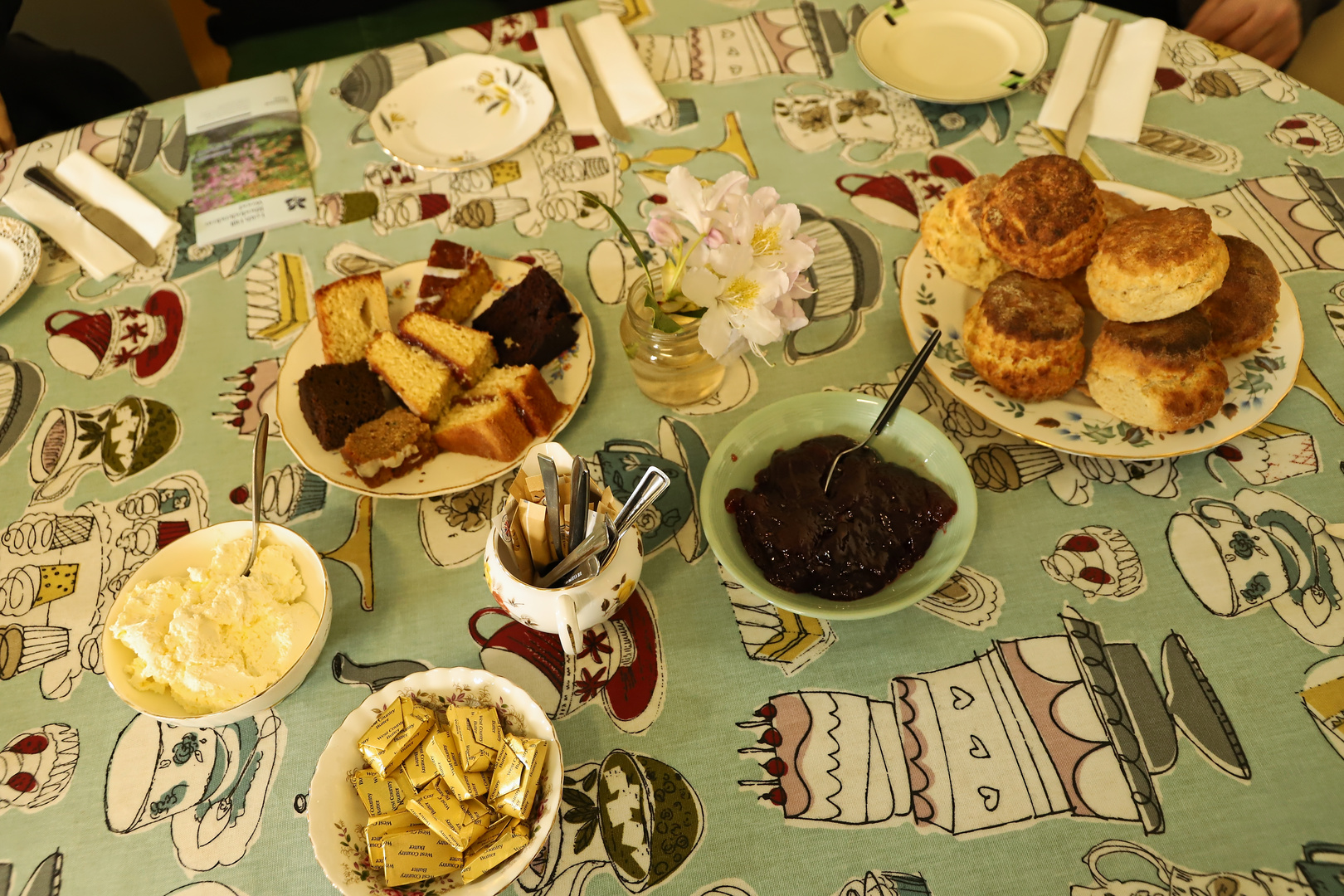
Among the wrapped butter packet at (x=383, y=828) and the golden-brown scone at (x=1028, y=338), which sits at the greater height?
the golden-brown scone at (x=1028, y=338)

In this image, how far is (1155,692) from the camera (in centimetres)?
113

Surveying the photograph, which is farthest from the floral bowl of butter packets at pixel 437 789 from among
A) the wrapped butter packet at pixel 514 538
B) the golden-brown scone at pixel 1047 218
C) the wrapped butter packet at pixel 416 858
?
the golden-brown scone at pixel 1047 218

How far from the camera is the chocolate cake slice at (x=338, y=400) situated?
1356 millimetres

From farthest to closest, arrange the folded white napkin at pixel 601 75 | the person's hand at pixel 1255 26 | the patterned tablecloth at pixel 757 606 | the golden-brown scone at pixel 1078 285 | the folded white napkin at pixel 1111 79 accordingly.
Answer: the person's hand at pixel 1255 26, the folded white napkin at pixel 601 75, the folded white napkin at pixel 1111 79, the golden-brown scone at pixel 1078 285, the patterned tablecloth at pixel 757 606

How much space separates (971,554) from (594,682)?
0.63 meters

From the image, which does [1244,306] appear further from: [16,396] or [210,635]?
[16,396]

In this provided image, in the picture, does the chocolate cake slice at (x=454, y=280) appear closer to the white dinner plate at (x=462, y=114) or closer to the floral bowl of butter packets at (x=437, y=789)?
the white dinner plate at (x=462, y=114)

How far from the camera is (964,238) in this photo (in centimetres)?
146

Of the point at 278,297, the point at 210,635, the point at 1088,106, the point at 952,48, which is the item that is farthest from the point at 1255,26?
the point at 210,635

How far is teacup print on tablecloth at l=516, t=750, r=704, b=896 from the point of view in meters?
1.03

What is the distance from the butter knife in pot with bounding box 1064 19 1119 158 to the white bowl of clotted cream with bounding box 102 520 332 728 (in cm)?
175

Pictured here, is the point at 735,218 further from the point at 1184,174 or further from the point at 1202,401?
the point at 1184,174

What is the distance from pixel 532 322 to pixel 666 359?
0.93 ft

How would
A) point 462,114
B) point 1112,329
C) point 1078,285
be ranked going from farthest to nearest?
point 462,114, point 1078,285, point 1112,329
